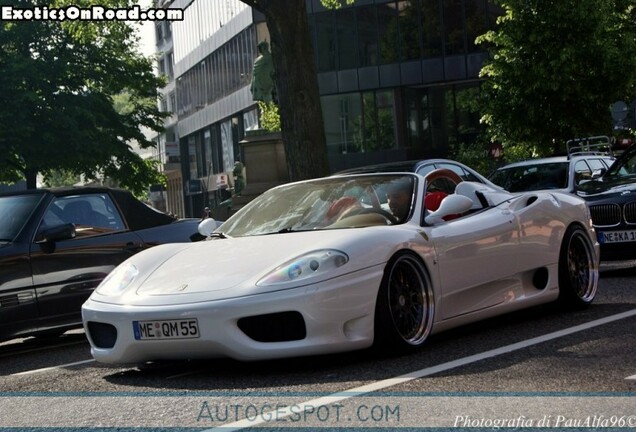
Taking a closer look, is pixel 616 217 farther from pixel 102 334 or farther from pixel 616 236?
pixel 102 334

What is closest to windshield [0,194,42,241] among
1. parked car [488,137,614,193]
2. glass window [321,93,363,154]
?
parked car [488,137,614,193]

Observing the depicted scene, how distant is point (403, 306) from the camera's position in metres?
7.55

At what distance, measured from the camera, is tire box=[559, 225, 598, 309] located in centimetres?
951

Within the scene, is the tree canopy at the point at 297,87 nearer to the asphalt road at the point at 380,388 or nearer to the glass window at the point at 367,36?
the asphalt road at the point at 380,388

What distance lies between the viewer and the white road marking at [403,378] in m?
5.45

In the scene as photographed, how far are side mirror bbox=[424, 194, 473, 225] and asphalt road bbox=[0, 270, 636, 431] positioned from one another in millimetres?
803

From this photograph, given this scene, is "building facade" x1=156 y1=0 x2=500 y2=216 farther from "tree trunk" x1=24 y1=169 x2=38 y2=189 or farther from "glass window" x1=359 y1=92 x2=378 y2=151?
"tree trunk" x1=24 y1=169 x2=38 y2=189

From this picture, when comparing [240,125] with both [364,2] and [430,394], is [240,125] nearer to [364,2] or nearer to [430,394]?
[364,2]

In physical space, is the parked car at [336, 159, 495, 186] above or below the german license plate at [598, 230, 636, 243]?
above

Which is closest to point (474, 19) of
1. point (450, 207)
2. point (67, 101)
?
point (67, 101)

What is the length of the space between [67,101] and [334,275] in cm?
3465

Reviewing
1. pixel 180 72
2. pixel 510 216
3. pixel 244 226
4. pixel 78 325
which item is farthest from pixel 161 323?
pixel 180 72

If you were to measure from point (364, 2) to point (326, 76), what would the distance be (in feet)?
11.5

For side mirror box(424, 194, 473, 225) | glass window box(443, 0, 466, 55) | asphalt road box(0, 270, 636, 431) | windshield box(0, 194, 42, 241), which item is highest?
glass window box(443, 0, 466, 55)
